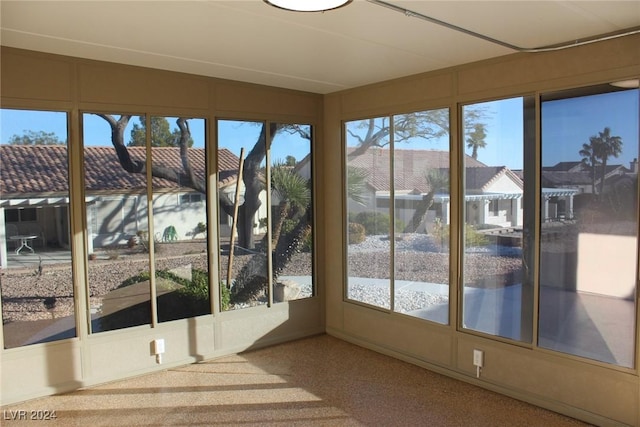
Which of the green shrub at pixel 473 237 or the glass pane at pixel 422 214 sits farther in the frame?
the glass pane at pixel 422 214

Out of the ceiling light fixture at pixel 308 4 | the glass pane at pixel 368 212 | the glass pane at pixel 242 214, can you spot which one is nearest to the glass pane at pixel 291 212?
the glass pane at pixel 242 214

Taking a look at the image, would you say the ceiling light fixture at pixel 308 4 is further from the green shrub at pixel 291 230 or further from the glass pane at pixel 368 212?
the green shrub at pixel 291 230

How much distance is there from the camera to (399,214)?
15.7 ft

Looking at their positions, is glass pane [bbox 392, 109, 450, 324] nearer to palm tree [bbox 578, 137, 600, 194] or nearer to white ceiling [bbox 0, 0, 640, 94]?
white ceiling [bbox 0, 0, 640, 94]

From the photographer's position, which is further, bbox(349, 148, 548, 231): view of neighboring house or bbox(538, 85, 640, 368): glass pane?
bbox(349, 148, 548, 231): view of neighboring house

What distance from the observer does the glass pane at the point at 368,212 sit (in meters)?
4.92

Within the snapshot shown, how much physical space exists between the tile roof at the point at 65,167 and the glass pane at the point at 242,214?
98 millimetres

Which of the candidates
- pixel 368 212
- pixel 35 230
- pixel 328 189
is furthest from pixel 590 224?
pixel 35 230

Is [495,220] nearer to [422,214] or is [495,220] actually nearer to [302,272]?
[422,214]

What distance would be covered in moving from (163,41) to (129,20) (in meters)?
0.46

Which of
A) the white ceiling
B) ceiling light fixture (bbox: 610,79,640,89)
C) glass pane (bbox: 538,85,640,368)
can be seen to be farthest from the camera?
glass pane (bbox: 538,85,640,368)

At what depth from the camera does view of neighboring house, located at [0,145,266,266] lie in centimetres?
377

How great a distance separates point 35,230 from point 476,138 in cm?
367

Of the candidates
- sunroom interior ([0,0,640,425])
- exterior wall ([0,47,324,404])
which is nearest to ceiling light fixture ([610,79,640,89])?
sunroom interior ([0,0,640,425])
